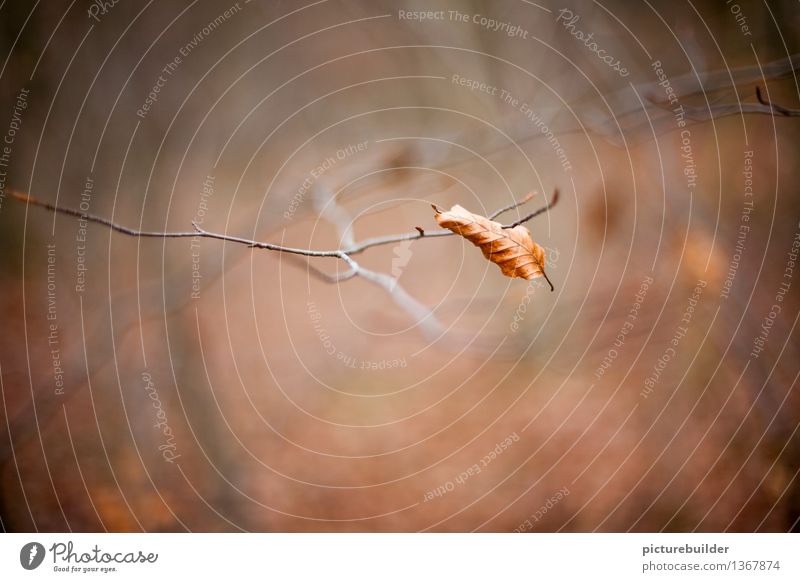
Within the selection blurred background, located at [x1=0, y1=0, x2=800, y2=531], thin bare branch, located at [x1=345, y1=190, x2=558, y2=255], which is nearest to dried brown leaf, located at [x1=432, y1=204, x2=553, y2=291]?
thin bare branch, located at [x1=345, y1=190, x2=558, y2=255]

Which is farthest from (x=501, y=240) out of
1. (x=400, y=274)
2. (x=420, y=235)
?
(x=400, y=274)

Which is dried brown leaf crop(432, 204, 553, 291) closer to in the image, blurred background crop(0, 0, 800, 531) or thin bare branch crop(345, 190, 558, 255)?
thin bare branch crop(345, 190, 558, 255)

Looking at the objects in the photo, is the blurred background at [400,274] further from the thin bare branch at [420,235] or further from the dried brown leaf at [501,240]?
the dried brown leaf at [501,240]

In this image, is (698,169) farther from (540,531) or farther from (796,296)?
(540,531)

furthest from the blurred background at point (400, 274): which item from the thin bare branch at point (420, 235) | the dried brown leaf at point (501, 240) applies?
the dried brown leaf at point (501, 240)
